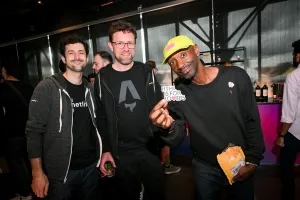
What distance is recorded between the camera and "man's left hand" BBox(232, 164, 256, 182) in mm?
1477

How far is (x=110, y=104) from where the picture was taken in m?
1.81

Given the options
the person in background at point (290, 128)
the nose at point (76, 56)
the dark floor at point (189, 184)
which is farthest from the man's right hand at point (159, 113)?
the dark floor at point (189, 184)

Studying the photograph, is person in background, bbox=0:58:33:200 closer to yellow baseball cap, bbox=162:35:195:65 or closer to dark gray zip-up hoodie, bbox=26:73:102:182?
dark gray zip-up hoodie, bbox=26:73:102:182

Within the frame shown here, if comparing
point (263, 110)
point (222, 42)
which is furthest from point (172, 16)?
point (263, 110)

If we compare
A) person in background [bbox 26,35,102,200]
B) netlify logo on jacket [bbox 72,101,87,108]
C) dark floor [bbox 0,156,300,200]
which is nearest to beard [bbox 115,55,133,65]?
person in background [bbox 26,35,102,200]

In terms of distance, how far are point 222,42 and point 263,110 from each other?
3058mm

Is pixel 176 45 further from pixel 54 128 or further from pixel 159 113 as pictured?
pixel 54 128

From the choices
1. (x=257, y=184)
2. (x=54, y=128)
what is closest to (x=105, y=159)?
(x=54, y=128)

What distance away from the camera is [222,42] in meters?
6.02

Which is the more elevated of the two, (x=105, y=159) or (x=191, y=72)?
(x=191, y=72)

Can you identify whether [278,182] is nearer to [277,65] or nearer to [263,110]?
[263,110]

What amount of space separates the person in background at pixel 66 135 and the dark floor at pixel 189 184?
1495 millimetres

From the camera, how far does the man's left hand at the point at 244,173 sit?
148 cm

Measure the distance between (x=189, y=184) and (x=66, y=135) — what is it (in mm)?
2245
